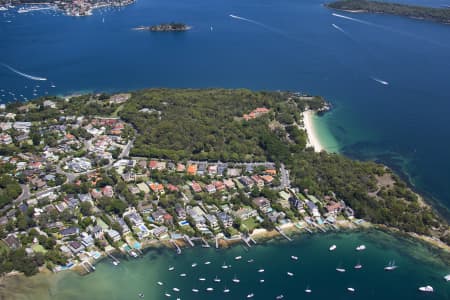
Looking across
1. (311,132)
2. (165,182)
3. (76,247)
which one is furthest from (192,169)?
(311,132)

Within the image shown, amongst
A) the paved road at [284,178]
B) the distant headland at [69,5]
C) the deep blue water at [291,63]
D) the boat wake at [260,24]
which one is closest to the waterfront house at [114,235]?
the paved road at [284,178]

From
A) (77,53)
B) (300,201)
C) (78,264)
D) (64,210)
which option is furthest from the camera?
(77,53)

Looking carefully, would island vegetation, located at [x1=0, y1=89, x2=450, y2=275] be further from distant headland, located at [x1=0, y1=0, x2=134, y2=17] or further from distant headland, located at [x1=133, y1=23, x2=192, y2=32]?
distant headland, located at [x1=0, y1=0, x2=134, y2=17]

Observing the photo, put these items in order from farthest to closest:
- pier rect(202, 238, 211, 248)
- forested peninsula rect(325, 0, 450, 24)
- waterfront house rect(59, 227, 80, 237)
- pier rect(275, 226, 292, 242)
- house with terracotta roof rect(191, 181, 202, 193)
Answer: forested peninsula rect(325, 0, 450, 24), house with terracotta roof rect(191, 181, 202, 193), pier rect(275, 226, 292, 242), waterfront house rect(59, 227, 80, 237), pier rect(202, 238, 211, 248)

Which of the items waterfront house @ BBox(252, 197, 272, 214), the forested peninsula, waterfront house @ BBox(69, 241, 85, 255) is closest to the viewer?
waterfront house @ BBox(69, 241, 85, 255)

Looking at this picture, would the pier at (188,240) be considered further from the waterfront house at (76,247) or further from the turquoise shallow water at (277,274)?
the waterfront house at (76,247)

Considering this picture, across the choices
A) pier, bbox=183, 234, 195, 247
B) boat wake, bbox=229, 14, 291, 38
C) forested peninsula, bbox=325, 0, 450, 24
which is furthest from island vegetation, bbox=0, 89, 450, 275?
forested peninsula, bbox=325, 0, 450, 24

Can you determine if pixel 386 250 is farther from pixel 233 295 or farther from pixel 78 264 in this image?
pixel 78 264

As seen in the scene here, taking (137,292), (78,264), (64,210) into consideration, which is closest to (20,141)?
(64,210)
